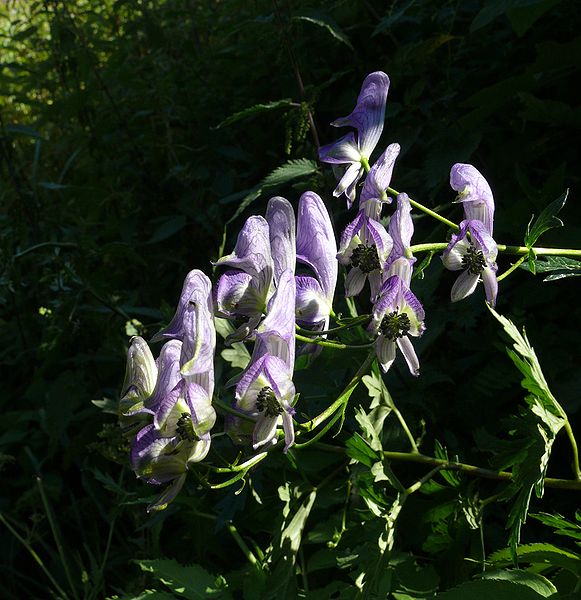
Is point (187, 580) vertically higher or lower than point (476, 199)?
lower

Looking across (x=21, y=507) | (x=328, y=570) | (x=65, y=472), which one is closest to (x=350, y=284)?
(x=328, y=570)

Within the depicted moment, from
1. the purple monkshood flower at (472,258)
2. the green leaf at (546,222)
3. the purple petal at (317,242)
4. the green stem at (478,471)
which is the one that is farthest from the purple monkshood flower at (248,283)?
the green stem at (478,471)

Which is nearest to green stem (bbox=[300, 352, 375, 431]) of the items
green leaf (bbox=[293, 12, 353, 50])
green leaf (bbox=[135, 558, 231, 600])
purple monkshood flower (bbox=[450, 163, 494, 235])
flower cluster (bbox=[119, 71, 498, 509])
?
flower cluster (bbox=[119, 71, 498, 509])

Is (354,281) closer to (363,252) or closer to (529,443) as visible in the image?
(363,252)

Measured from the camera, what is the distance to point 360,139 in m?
1.20

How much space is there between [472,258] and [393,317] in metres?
0.16

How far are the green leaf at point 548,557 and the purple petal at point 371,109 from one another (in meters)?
0.64

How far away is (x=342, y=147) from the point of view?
3.85 ft

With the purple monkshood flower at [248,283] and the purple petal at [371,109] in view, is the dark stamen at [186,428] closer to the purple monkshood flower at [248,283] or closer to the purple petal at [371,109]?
the purple monkshood flower at [248,283]

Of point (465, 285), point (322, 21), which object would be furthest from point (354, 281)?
point (322, 21)

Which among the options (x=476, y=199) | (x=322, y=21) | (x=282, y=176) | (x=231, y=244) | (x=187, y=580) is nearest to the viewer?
(x=476, y=199)

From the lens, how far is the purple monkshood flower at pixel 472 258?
1002mm

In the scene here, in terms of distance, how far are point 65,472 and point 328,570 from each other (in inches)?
43.9

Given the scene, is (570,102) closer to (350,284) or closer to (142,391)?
(350,284)
